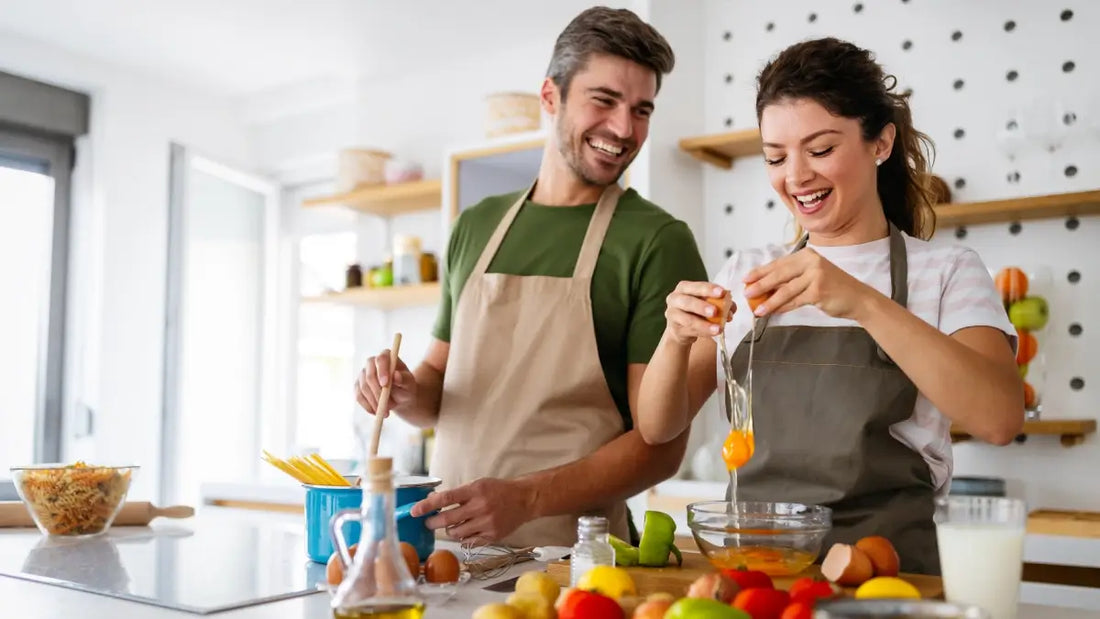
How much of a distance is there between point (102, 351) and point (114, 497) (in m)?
2.78

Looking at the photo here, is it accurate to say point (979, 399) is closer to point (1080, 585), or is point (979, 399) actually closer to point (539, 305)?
point (539, 305)

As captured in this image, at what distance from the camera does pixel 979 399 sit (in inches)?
51.2

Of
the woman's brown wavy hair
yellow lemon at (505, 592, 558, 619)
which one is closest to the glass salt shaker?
yellow lemon at (505, 592, 558, 619)

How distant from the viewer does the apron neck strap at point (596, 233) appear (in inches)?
72.1

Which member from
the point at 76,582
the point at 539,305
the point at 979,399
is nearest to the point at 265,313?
the point at 539,305

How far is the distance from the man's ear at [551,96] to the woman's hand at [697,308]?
70 centimetres

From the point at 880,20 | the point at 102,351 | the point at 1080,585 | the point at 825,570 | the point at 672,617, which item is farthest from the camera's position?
the point at 102,351

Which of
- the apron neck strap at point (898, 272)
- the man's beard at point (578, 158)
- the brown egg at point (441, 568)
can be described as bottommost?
the brown egg at point (441, 568)

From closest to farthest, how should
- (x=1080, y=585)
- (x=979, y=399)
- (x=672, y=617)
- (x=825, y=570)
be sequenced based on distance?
(x=672, y=617) → (x=825, y=570) → (x=979, y=399) → (x=1080, y=585)

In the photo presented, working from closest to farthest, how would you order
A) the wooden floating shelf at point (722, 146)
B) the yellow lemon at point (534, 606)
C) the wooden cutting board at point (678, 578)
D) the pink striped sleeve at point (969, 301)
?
the yellow lemon at point (534, 606) → the wooden cutting board at point (678, 578) → the pink striped sleeve at point (969, 301) → the wooden floating shelf at point (722, 146)

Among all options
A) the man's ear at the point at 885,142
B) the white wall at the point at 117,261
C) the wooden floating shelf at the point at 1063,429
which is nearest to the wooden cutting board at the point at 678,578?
the man's ear at the point at 885,142

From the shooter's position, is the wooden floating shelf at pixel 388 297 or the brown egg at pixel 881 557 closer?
the brown egg at pixel 881 557

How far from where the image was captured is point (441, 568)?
1206 millimetres

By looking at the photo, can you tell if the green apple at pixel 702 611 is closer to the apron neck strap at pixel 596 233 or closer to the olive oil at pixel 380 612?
the olive oil at pixel 380 612
